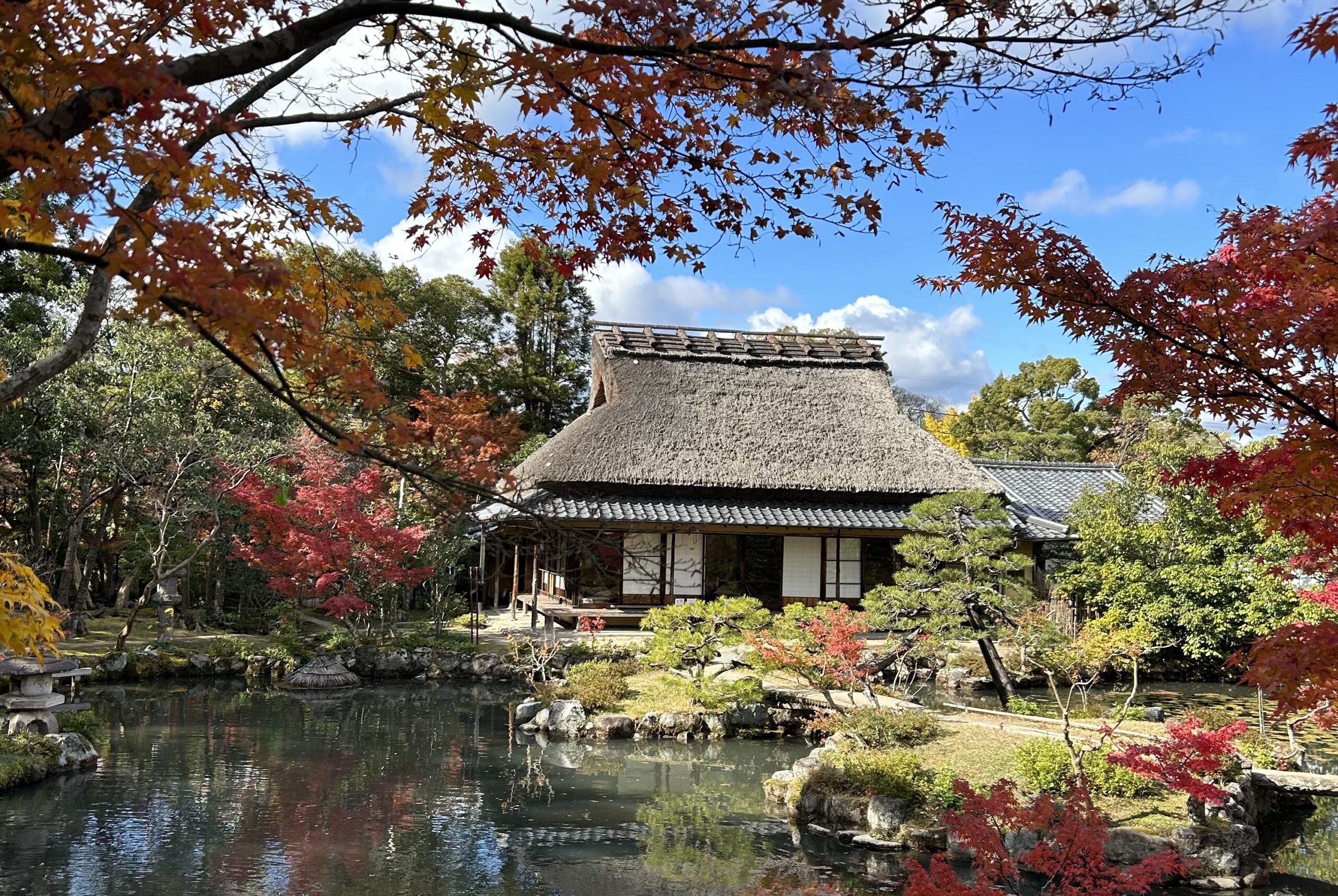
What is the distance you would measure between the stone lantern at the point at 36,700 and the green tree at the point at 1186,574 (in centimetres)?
1224

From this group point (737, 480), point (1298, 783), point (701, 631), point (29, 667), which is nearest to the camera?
point (1298, 783)

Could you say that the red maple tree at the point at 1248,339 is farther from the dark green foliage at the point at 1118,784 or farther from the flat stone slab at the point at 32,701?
the flat stone slab at the point at 32,701

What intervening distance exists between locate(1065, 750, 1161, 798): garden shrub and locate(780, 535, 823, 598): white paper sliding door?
10.00 m

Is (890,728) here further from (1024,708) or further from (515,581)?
(515,581)

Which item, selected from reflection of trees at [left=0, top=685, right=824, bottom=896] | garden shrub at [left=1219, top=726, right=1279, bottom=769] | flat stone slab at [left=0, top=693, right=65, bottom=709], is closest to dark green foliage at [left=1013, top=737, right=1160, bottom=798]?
garden shrub at [left=1219, top=726, right=1279, bottom=769]

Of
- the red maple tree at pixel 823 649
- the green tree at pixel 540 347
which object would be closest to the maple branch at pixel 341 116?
the red maple tree at pixel 823 649

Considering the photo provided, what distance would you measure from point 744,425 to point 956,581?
8227 mm

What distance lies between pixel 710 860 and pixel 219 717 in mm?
6877

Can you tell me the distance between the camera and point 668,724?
10.1 metres

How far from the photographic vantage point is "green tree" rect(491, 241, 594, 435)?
26438 mm

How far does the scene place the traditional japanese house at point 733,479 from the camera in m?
15.9

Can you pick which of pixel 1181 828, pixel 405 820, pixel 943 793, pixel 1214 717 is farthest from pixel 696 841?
pixel 1214 717

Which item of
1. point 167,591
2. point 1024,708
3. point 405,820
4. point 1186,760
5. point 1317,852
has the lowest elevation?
point 405,820

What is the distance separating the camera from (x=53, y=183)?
2141 mm
